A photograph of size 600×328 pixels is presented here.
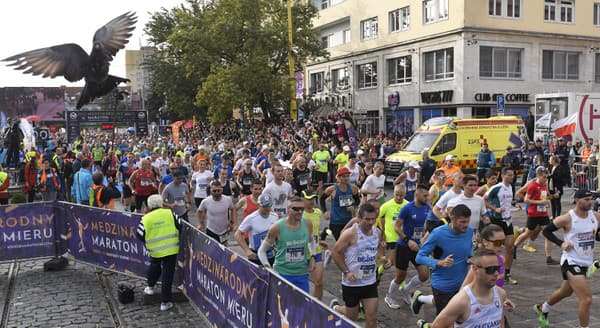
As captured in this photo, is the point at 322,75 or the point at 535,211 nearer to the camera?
the point at 535,211

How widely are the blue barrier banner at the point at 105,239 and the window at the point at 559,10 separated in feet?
106

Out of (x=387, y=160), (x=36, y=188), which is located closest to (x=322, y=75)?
(x=387, y=160)

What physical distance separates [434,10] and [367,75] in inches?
320

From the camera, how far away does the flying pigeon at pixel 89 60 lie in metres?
9.30

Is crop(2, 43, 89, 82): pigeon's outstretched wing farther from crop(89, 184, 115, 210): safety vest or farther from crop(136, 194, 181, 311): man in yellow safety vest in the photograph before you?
crop(136, 194, 181, 311): man in yellow safety vest

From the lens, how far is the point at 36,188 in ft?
51.4

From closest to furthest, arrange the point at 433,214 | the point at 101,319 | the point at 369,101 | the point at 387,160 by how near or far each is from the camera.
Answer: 1. the point at 101,319
2. the point at 433,214
3. the point at 387,160
4. the point at 369,101

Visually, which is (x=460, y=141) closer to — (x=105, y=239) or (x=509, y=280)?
(x=509, y=280)

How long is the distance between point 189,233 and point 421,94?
29.3m

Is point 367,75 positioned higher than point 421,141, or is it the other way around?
point 367,75

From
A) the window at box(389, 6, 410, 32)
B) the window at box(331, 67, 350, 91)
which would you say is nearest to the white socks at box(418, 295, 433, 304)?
the window at box(389, 6, 410, 32)

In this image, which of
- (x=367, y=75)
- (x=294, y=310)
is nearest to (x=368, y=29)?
(x=367, y=75)

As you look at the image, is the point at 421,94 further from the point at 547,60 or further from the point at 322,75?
the point at 322,75

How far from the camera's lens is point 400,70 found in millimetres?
37031
